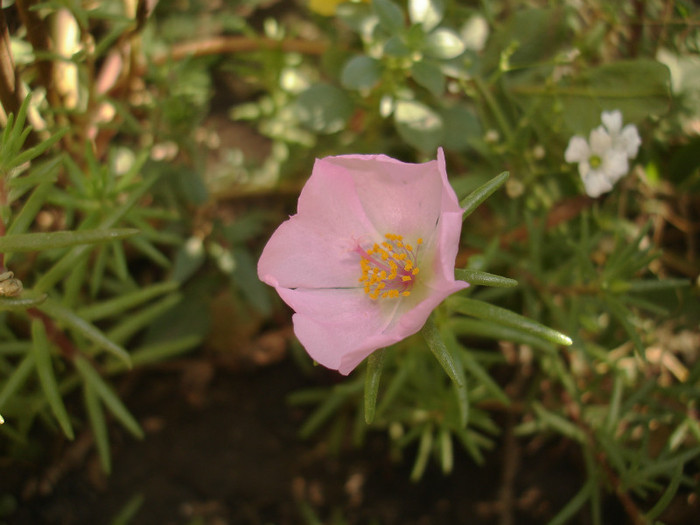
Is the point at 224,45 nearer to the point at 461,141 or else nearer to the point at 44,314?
the point at 461,141

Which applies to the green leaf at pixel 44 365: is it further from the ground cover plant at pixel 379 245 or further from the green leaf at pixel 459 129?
the green leaf at pixel 459 129

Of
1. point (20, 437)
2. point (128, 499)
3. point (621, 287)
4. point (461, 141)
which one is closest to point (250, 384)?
point (128, 499)

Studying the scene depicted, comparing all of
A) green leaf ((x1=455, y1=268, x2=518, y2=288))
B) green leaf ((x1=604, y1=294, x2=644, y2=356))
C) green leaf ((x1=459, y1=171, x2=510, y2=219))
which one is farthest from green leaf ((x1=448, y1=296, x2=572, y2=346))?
green leaf ((x1=604, y1=294, x2=644, y2=356))

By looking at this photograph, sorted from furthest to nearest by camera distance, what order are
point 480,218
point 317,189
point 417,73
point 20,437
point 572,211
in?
point 480,218 < point 572,211 < point 20,437 < point 417,73 < point 317,189

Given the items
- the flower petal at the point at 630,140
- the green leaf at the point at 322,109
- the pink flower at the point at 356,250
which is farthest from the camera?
the green leaf at the point at 322,109

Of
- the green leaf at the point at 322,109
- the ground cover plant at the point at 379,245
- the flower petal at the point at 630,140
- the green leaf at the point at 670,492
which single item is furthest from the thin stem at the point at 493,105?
the green leaf at the point at 670,492

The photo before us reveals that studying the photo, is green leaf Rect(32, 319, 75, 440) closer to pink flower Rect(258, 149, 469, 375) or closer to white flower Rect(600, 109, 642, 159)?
pink flower Rect(258, 149, 469, 375)
